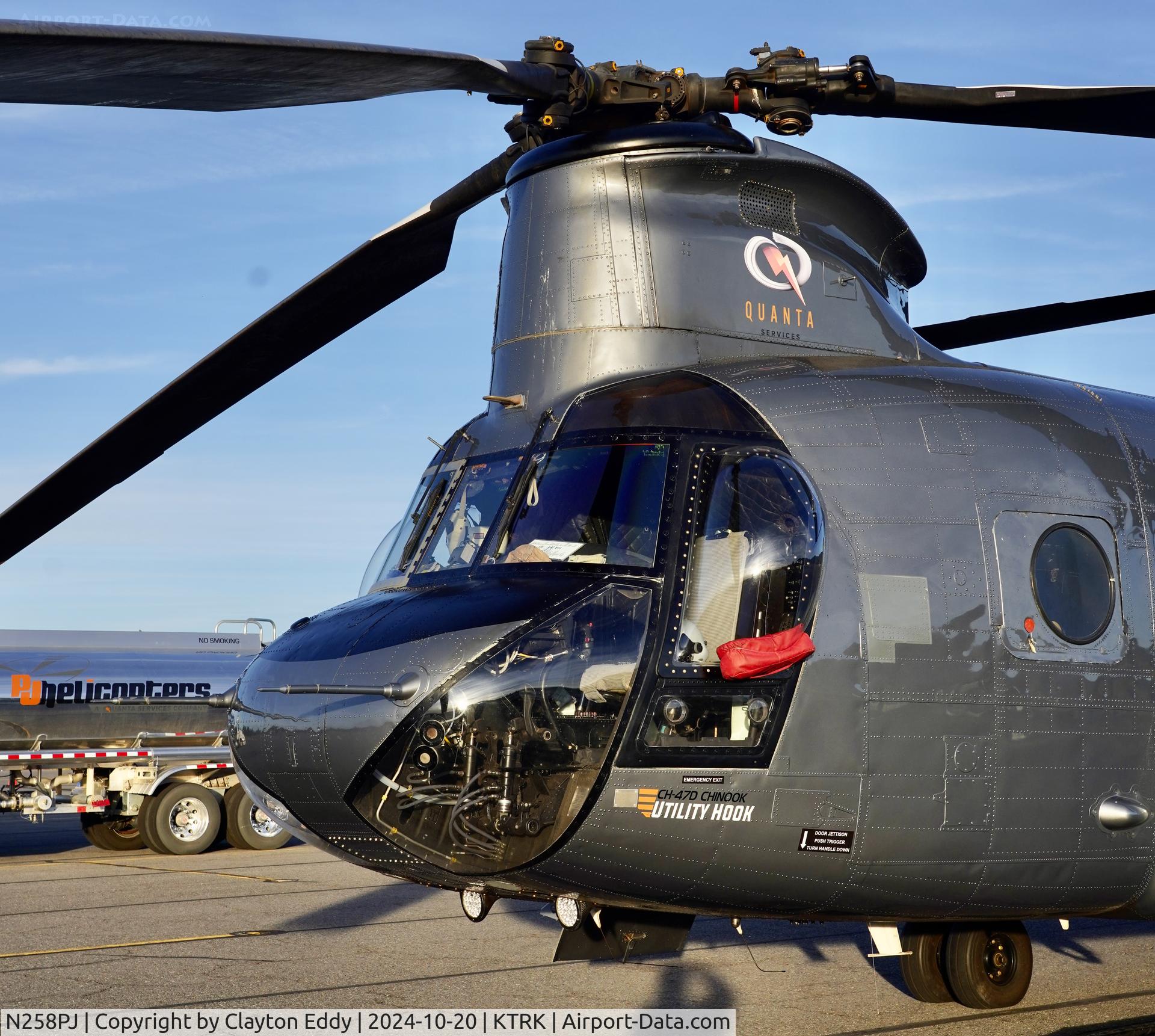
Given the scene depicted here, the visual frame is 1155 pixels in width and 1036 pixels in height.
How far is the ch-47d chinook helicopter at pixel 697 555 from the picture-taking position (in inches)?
233

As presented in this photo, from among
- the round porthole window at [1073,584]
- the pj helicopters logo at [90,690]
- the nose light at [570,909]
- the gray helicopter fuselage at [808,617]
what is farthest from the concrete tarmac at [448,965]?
the pj helicopters logo at [90,690]

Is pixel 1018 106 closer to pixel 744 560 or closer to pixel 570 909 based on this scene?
pixel 744 560

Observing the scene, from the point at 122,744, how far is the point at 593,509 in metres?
14.4

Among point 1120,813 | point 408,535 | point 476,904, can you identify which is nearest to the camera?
point 476,904

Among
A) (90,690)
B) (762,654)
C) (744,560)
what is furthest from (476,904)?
(90,690)

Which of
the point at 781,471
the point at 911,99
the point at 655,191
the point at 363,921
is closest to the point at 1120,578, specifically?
the point at 781,471

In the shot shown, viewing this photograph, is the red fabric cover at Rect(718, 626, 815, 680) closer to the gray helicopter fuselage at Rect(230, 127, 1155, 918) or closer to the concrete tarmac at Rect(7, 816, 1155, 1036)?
the gray helicopter fuselage at Rect(230, 127, 1155, 918)

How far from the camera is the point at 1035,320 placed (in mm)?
9680

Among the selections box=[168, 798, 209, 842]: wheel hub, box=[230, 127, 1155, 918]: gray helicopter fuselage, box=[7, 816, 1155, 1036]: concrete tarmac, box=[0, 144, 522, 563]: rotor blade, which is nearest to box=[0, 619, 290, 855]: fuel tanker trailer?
box=[168, 798, 209, 842]: wheel hub

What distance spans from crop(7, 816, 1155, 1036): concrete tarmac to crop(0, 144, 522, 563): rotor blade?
3190 millimetres

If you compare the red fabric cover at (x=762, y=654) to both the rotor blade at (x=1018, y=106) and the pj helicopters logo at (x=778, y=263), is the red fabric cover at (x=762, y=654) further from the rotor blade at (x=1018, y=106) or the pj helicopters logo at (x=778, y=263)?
the rotor blade at (x=1018, y=106)

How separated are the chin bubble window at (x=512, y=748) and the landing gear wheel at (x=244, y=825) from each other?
1223 centimetres

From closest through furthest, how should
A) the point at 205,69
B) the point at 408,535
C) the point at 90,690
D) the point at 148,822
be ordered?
the point at 205,69
the point at 408,535
the point at 148,822
the point at 90,690

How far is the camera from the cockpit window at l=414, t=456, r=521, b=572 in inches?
274
